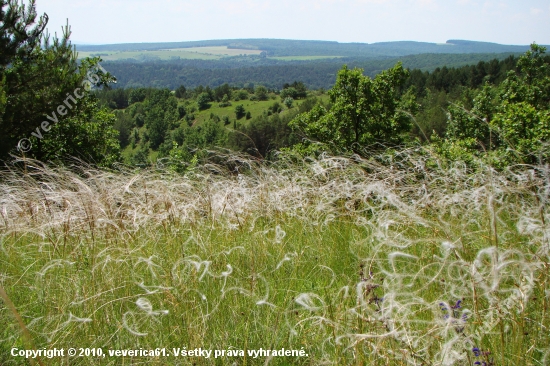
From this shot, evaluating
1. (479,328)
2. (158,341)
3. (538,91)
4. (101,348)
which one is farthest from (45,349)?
(538,91)

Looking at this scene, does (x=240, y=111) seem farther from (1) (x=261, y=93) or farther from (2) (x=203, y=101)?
(2) (x=203, y=101)

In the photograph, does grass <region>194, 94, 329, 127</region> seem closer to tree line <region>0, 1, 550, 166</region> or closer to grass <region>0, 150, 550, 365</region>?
tree line <region>0, 1, 550, 166</region>

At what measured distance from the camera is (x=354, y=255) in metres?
3.10

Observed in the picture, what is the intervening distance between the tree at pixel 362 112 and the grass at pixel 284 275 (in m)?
17.5

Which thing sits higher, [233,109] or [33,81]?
[33,81]

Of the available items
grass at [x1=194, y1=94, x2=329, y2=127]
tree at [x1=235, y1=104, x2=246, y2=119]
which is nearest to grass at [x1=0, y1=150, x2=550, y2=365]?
grass at [x1=194, y1=94, x2=329, y2=127]

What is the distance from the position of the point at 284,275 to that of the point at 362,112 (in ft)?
65.2

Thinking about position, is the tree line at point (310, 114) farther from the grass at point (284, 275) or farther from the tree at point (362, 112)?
the grass at point (284, 275)

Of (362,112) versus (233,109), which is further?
(233,109)

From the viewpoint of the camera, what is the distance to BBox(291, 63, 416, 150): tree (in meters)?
21.5

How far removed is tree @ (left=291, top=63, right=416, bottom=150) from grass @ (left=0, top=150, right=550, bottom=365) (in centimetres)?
1747

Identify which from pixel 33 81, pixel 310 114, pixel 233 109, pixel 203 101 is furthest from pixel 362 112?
pixel 203 101

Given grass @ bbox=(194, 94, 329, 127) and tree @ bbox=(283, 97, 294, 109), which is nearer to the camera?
tree @ bbox=(283, 97, 294, 109)

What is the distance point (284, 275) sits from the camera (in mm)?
2824
